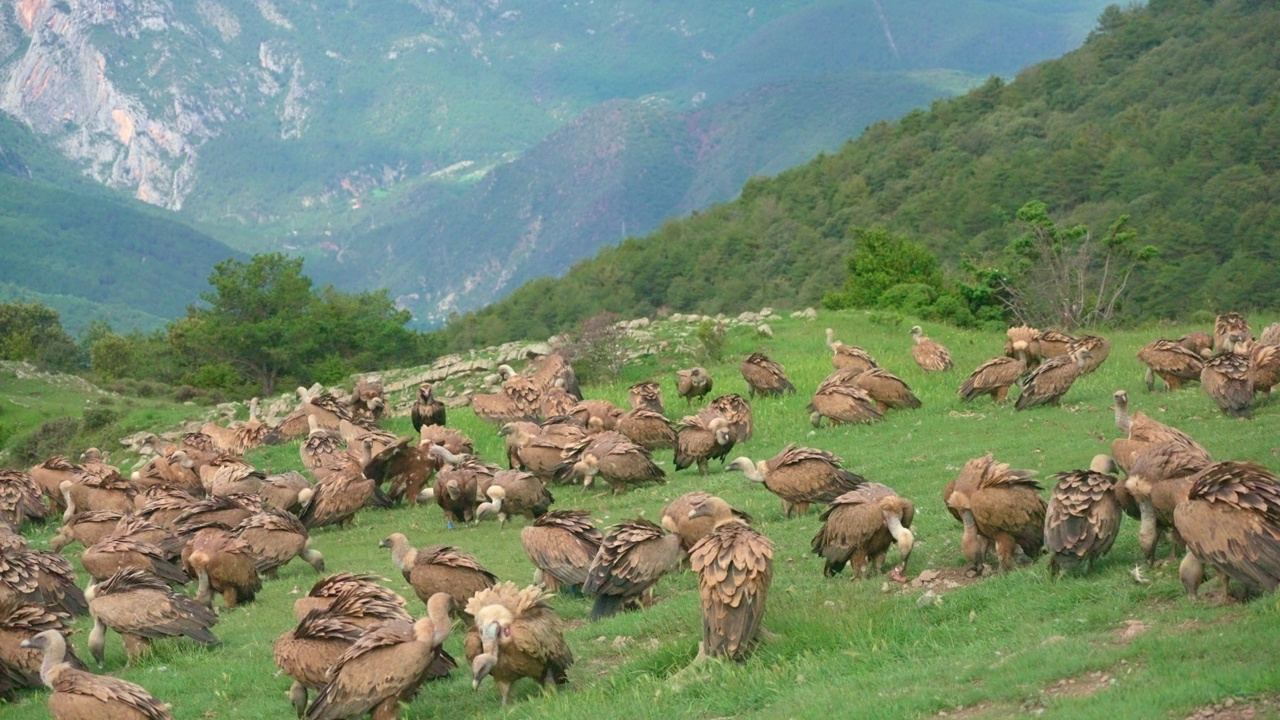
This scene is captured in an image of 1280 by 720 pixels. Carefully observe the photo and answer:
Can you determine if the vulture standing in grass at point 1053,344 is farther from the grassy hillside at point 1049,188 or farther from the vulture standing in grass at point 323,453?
the grassy hillside at point 1049,188

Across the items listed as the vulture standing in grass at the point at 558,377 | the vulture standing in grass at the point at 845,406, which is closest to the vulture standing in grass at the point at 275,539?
the vulture standing in grass at the point at 845,406

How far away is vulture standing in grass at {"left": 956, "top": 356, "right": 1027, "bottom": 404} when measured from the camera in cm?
2133

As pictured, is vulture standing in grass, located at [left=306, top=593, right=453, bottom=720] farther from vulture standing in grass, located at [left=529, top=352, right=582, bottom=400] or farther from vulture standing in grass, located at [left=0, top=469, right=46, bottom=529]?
vulture standing in grass, located at [left=529, top=352, right=582, bottom=400]

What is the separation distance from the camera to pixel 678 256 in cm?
9781

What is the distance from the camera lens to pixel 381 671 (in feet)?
31.9

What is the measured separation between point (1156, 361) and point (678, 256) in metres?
77.4

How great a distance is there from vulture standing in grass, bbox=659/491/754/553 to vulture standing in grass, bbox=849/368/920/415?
353 inches

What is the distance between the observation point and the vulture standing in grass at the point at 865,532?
39.3ft

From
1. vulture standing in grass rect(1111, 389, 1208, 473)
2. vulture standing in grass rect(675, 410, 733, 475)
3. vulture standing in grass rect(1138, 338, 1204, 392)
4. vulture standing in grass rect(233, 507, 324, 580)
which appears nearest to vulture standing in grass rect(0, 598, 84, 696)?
vulture standing in grass rect(233, 507, 324, 580)

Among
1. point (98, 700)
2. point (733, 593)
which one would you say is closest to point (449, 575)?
point (98, 700)

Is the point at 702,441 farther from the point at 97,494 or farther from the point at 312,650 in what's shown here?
the point at 312,650

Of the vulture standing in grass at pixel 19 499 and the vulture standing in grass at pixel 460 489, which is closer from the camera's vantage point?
the vulture standing in grass at pixel 460 489

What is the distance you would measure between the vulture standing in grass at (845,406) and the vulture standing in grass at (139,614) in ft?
36.7

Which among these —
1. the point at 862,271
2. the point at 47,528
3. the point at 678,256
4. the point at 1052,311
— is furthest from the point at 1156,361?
the point at 678,256
